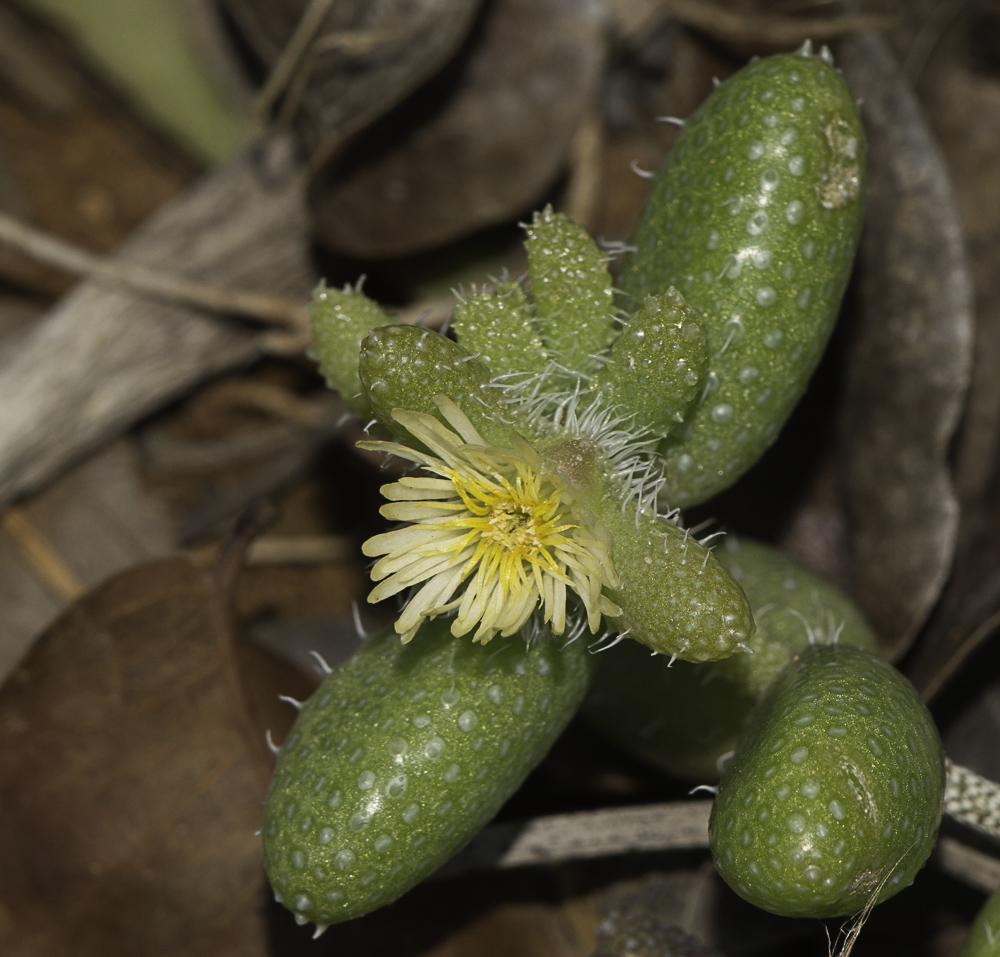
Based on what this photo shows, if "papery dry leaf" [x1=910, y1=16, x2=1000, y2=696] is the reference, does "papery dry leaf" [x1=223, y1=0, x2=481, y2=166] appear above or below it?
above

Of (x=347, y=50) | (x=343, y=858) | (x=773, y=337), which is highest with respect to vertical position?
(x=347, y=50)

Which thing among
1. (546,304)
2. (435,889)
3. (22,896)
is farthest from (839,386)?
(22,896)

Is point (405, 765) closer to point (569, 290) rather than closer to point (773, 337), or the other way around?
point (569, 290)

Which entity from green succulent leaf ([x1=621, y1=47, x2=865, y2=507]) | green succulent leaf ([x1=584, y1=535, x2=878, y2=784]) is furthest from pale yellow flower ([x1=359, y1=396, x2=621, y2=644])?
green succulent leaf ([x1=584, y1=535, x2=878, y2=784])

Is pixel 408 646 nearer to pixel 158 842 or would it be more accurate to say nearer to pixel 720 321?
pixel 720 321

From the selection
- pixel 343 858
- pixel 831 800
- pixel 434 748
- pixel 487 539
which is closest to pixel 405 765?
pixel 434 748

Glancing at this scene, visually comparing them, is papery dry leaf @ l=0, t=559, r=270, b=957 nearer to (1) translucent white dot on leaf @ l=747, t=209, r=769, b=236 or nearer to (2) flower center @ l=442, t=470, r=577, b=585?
(2) flower center @ l=442, t=470, r=577, b=585
